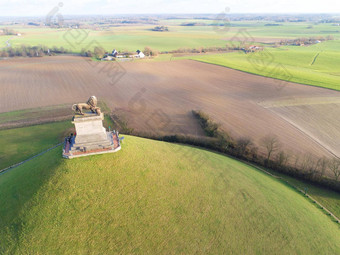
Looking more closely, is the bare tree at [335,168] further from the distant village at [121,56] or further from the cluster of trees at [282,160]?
the distant village at [121,56]

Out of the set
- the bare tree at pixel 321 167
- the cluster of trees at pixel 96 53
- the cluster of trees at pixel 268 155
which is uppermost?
the bare tree at pixel 321 167

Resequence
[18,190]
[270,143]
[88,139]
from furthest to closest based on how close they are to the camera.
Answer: [270,143], [88,139], [18,190]

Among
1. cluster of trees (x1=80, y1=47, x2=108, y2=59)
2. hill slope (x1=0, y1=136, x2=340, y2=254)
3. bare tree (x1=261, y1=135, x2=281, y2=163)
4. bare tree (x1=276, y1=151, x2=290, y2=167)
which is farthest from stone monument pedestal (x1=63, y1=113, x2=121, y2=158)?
cluster of trees (x1=80, y1=47, x2=108, y2=59)

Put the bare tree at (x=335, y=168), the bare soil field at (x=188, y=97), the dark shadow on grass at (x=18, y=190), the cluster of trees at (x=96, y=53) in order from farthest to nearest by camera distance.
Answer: the cluster of trees at (x=96, y=53) → the bare soil field at (x=188, y=97) → the bare tree at (x=335, y=168) → the dark shadow on grass at (x=18, y=190)

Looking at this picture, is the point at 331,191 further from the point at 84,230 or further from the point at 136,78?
the point at 136,78

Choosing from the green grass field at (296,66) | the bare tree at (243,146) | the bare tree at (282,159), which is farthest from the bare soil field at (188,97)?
the green grass field at (296,66)

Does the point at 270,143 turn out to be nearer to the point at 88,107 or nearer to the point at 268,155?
the point at 268,155

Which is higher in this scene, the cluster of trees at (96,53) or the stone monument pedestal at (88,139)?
the stone monument pedestal at (88,139)

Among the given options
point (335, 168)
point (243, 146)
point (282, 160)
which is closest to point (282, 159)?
point (282, 160)

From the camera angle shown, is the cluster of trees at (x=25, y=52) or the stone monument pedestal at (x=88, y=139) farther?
the cluster of trees at (x=25, y=52)
